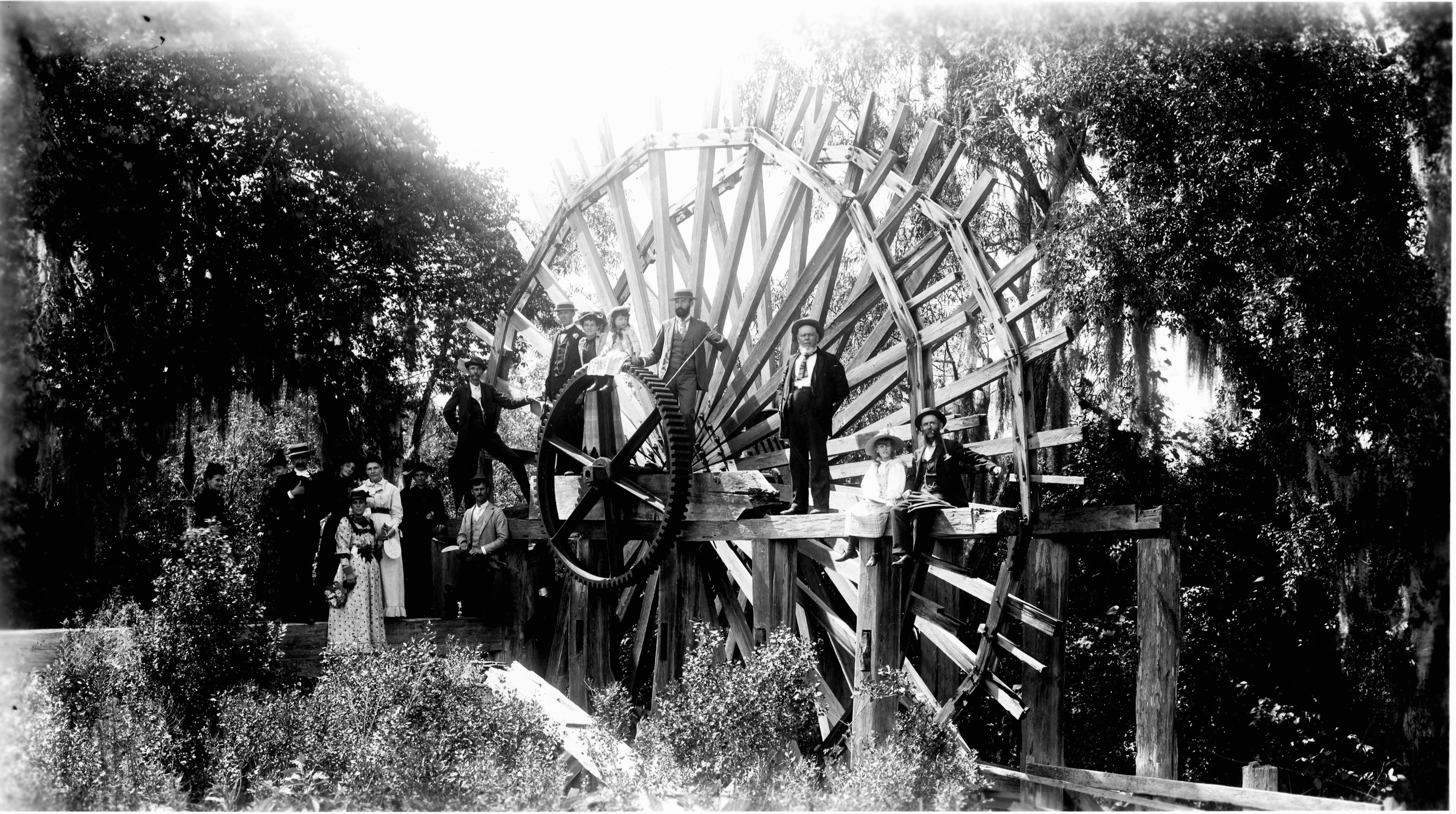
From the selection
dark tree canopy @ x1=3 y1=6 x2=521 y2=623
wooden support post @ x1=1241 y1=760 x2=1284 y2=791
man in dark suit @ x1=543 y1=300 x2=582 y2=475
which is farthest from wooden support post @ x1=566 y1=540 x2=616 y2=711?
wooden support post @ x1=1241 y1=760 x2=1284 y2=791

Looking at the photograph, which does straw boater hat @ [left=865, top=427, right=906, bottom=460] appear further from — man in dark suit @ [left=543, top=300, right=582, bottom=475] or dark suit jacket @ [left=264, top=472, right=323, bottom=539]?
dark suit jacket @ [left=264, top=472, right=323, bottom=539]

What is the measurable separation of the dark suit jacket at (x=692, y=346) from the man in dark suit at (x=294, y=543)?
116 inches

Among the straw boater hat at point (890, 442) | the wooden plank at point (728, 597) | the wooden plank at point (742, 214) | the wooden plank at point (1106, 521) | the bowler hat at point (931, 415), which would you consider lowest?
the wooden plank at point (728, 597)

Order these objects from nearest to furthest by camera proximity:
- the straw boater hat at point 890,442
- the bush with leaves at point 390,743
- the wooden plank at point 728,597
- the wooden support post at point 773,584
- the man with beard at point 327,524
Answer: the bush with leaves at point 390,743 → the straw boater hat at point 890,442 → the wooden support post at point 773,584 → the man with beard at point 327,524 → the wooden plank at point 728,597

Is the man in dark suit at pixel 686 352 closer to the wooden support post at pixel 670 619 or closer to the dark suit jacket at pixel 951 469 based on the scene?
the wooden support post at pixel 670 619

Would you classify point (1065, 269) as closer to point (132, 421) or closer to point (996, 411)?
point (996, 411)

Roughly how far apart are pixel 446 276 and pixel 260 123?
2846 millimetres

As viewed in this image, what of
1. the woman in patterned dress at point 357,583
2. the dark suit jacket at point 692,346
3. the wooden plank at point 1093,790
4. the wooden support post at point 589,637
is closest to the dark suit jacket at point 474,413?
the wooden support post at point 589,637

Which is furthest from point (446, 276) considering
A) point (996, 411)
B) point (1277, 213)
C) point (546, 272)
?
point (1277, 213)

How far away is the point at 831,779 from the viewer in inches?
328

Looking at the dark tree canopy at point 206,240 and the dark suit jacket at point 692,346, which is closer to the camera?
the dark suit jacket at point 692,346

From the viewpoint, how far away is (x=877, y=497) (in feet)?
31.0

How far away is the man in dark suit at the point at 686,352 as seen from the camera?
11656mm

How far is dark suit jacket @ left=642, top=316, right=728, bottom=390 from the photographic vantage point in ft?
38.4
